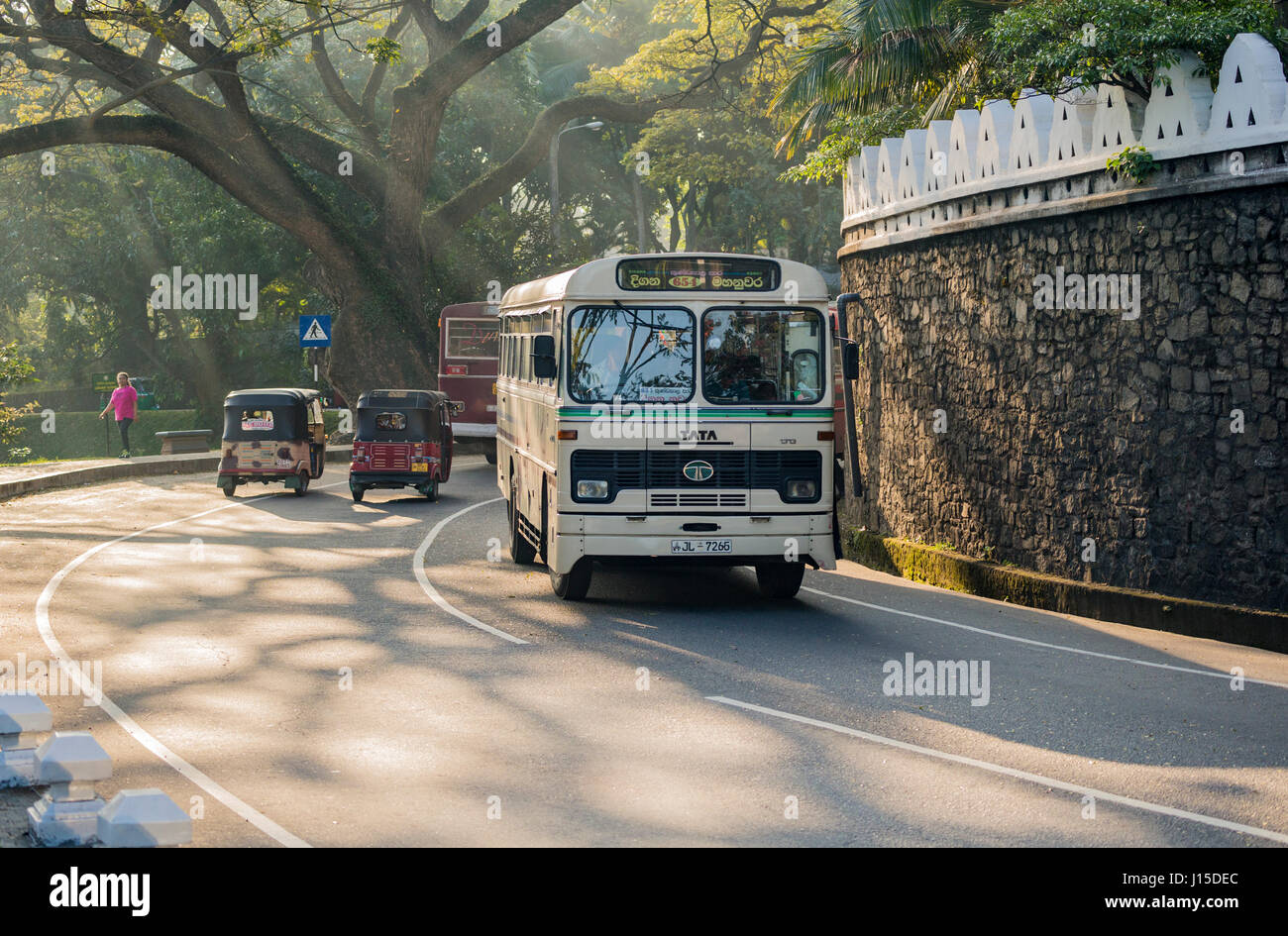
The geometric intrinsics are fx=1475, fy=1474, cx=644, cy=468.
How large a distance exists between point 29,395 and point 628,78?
3638 cm

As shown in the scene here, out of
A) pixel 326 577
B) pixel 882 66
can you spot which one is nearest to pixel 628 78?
pixel 882 66

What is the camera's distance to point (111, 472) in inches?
1164

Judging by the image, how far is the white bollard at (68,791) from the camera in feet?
19.4

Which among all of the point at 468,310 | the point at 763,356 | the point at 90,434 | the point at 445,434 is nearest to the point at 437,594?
the point at 763,356

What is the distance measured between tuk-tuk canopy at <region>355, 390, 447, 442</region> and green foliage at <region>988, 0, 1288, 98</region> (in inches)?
482

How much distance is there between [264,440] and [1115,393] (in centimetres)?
1567

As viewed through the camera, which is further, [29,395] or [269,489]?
[29,395]

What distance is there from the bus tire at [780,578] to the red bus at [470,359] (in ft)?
62.9

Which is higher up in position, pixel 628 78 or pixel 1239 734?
pixel 628 78

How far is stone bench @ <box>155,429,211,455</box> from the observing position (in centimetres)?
3412

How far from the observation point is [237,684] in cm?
978

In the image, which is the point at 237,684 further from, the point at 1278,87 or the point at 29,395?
the point at 29,395

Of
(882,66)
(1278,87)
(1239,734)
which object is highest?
(882,66)

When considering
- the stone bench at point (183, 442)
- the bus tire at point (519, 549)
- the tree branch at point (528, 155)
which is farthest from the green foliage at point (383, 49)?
the tree branch at point (528, 155)
